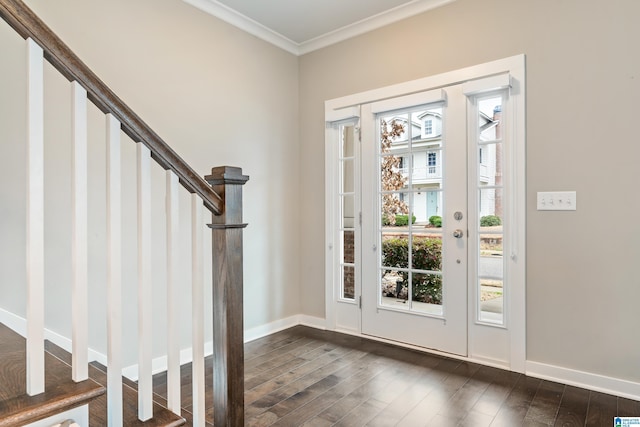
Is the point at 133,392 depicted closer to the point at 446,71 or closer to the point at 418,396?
the point at 418,396

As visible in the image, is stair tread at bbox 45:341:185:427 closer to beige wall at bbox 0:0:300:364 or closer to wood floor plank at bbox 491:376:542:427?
beige wall at bbox 0:0:300:364

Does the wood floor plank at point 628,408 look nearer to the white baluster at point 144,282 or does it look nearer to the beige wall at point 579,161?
the beige wall at point 579,161

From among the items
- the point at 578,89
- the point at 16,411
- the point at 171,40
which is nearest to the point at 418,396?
the point at 16,411

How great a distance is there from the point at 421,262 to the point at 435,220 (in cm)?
37

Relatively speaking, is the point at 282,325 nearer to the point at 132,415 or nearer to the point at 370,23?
the point at 132,415

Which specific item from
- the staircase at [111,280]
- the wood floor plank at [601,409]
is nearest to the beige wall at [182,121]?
the staircase at [111,280]

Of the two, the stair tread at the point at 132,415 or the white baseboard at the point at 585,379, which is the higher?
the stair tread at the point at 132,415

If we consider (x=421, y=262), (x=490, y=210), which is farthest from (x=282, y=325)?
(x=490, y=210)

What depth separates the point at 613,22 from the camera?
2295 mm

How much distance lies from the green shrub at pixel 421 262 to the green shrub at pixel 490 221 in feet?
1.20

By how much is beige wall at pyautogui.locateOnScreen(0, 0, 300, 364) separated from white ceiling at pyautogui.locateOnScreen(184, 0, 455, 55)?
0.14 meters

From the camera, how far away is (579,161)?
95.0 inches

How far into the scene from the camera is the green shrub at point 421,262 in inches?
119

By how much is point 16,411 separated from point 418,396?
202 cm
